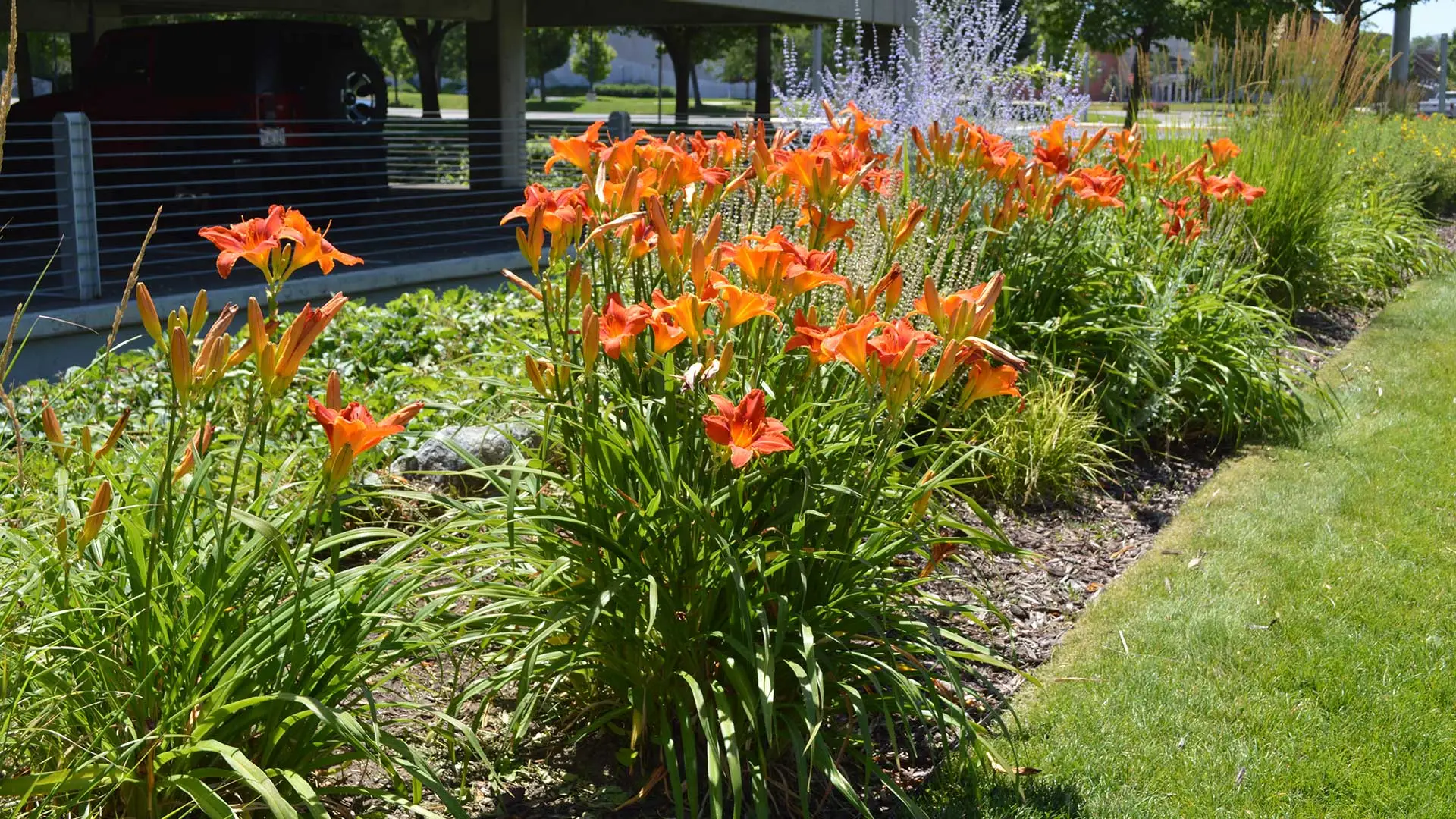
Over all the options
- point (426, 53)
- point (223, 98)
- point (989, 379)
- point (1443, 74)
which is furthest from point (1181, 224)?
point (1443, 74)

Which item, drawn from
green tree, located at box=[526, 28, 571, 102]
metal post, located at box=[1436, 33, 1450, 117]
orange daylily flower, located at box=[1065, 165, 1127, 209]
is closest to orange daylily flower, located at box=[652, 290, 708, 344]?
orange daylily flower, located at box=[1065, 165, 1127, 209]

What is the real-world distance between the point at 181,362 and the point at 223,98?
1020 cm

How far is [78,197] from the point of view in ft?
24.5

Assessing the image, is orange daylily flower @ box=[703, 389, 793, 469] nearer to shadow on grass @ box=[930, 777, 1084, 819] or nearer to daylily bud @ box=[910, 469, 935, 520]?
daylily bud @ box=[910, 469, 935, 520]

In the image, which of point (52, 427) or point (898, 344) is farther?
Result: point (898, 344)

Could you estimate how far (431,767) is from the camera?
2580mm

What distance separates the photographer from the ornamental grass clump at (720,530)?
→ 2.39 metres

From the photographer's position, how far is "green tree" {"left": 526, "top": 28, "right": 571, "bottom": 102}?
43.9 meters

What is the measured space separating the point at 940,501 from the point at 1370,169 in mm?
8716

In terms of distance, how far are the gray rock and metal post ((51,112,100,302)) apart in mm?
4580

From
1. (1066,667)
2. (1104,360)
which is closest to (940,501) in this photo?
(1066,667)

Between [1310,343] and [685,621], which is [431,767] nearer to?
[685,621]

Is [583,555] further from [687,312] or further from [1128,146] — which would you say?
[1128,146]

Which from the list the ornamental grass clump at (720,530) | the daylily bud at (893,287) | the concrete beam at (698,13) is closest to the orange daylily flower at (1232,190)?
the ornamental grass clump at (720,530)
